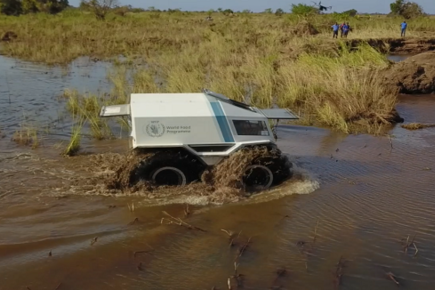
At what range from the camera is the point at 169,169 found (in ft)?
24.6

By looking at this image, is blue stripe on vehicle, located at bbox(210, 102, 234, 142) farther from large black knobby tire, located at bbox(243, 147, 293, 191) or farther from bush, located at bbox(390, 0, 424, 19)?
bush, located at bbox(390, 0, 424, 19)

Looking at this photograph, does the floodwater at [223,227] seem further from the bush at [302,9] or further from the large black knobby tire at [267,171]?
the bush at [302,9]

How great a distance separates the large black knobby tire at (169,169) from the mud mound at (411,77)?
10.9m

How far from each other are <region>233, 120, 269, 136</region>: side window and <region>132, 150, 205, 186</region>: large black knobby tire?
2.64 ft

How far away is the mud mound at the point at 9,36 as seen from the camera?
2805 centimetres

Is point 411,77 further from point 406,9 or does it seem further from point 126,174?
point 406,9

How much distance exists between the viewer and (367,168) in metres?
9.27

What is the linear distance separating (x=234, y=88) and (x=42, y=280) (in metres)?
9.38

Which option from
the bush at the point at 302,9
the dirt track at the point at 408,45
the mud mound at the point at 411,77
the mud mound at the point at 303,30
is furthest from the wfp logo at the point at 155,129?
the bush at the point at 302,9

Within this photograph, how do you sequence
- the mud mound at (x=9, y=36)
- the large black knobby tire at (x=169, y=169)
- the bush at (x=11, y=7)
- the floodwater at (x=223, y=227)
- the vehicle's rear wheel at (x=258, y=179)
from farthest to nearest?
the bush at (x=11, y=7), the mud mound at (x=9, y=36), the vehicle's rear wheel at (x=258, y=179), the large black knobby tire at (x=169, y=169), the floodwater at (x=223, y=227)

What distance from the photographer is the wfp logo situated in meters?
7.16

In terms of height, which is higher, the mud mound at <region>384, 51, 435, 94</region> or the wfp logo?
the mud mound at <region>384, 51, 435, 94</region>

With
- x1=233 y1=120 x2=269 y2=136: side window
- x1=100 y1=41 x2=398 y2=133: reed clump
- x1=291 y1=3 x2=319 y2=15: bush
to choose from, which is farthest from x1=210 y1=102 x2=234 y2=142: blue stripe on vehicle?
x1=291 y1=3 x2=319 y2=15: bush

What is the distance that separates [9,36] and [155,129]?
24.8 metres
